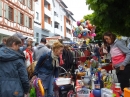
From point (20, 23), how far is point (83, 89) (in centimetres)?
2471

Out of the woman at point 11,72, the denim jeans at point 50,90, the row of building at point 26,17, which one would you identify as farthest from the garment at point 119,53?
the row of building at point 26,17

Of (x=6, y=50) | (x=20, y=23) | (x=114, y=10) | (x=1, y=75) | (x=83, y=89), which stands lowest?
(x=83, y=89)

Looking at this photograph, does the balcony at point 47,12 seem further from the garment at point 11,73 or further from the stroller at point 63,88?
the garment at point 11,73

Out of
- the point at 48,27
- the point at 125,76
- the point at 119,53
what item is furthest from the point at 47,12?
the point at 125,76

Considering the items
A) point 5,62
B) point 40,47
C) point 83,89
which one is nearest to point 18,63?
point 5,62

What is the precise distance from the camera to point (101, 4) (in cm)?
668

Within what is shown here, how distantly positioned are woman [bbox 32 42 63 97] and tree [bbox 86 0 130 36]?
7.17ft

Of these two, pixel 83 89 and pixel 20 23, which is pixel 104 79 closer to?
pixel 83 89

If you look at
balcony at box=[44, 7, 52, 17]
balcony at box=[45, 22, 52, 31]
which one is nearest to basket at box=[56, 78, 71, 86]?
balcony at box=[45, 22, 52, 31]

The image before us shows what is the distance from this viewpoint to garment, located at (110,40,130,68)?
16.5 feet

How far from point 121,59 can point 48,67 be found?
1.58 metres

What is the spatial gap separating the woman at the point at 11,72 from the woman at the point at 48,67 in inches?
41.0

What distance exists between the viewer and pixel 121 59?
5.14 metres

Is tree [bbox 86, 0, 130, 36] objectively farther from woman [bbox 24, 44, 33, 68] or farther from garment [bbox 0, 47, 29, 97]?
garment [bbox 0, 47, 29, 97]
